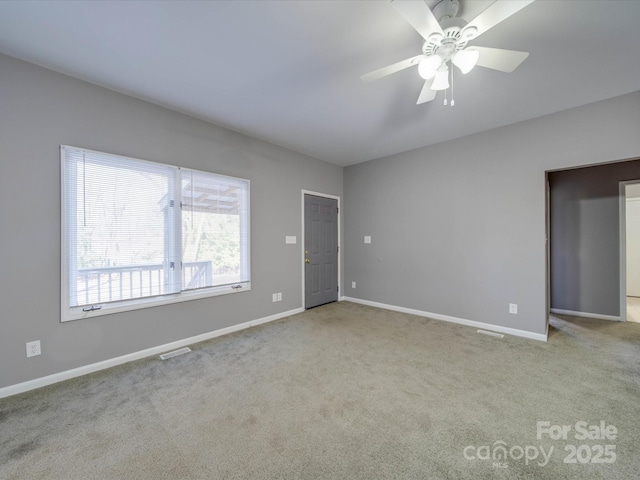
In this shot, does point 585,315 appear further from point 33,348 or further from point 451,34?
point 33,348

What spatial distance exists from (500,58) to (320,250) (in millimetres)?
3623

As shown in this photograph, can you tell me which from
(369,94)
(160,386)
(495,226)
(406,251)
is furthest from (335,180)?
(160,386)

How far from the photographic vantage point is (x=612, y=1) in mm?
1598

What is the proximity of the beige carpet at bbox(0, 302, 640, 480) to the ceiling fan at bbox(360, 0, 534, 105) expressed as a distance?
2436mm

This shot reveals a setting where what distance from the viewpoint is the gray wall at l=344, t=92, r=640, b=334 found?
9.68 ft

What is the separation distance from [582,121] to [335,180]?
349 centimetres

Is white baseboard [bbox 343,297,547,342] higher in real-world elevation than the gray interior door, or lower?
lower

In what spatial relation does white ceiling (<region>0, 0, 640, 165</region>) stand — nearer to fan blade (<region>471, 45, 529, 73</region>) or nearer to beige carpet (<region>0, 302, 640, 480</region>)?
fan blade (<region>471, 45, 529, 73</region>)

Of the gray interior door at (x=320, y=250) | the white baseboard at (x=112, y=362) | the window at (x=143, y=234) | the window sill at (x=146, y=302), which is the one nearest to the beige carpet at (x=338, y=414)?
the white baseboard at (x=112, y=362)

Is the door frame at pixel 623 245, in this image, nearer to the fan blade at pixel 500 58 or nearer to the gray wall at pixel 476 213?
the gray wall at pixel 476 213

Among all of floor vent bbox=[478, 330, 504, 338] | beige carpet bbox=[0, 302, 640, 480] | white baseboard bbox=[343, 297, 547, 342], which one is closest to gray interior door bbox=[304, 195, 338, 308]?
white baseboard bbox=[343, 297, 547, 342]

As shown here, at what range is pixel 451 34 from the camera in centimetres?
161

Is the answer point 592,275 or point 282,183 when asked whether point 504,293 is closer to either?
point 592,275

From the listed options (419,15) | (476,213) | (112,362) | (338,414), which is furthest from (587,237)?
(112,362)
